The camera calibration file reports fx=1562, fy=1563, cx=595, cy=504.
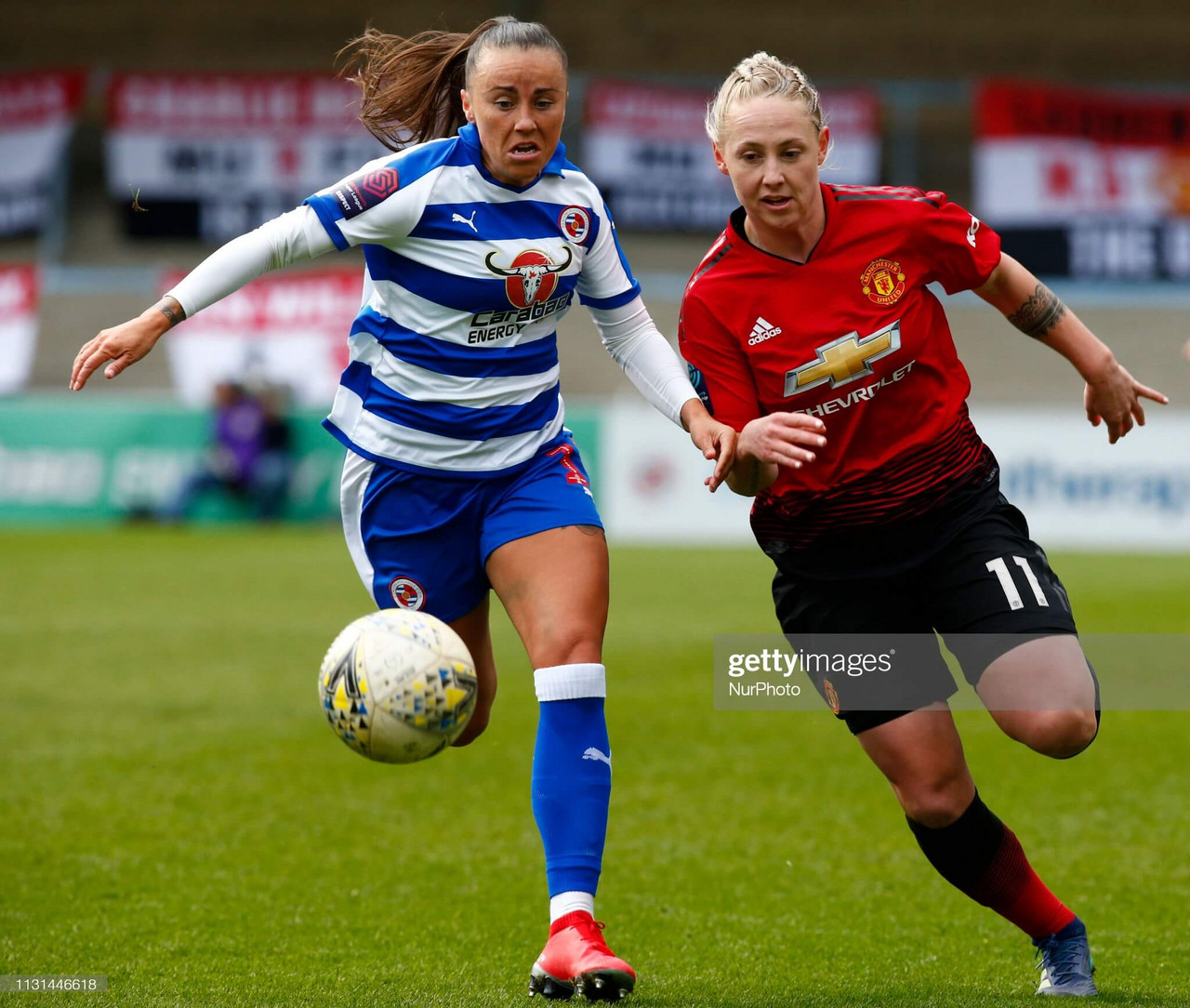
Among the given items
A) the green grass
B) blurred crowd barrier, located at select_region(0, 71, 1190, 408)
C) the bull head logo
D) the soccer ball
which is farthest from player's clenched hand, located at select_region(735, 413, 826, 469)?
blurred crowd barrier, located at select_region(0, 71, 1190, 408)

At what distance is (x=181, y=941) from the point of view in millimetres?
3934

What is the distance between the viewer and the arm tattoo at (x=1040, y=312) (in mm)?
3857

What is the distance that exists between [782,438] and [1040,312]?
96cm

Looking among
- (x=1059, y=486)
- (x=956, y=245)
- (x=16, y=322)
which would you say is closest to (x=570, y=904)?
(x=956, y=245)

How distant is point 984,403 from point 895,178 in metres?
3.64

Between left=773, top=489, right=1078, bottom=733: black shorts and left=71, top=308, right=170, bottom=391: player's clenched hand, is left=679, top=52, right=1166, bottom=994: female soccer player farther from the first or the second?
left=71, top=308, right=170, bottom=391: player's clenched hand

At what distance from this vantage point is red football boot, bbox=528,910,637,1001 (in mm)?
3273

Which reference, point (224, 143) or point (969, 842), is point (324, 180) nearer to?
point (224, 143)

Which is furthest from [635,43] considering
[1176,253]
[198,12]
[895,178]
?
[1176,253]

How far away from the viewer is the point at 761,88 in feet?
11.4

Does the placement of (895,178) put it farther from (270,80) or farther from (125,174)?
(125,174)

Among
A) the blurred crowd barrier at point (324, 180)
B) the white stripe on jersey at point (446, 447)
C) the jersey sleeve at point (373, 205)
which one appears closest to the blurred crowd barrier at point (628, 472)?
the blurred crowd barrier at point (324, 180)

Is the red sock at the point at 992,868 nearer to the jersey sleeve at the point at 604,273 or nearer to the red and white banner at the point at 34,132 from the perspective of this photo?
the jersey sleeve at the point at 604,273

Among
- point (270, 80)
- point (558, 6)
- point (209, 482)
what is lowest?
point (209, 482)
